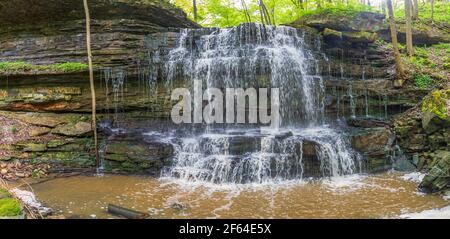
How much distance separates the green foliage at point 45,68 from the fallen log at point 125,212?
6.52m

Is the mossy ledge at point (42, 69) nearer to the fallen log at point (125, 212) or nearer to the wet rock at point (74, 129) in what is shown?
the wet rock at point (74, 129)

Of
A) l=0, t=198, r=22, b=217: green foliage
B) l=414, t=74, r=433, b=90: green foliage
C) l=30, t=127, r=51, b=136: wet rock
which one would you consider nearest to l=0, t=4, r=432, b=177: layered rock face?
l=30, t=127, r=51, b=136: wet rock

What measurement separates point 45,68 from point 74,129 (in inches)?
99.1

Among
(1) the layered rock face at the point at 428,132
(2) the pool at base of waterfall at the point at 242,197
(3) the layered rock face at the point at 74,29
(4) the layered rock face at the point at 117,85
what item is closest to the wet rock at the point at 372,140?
(4) the layered rock face at the point at 117,85

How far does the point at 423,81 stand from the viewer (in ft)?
41.0

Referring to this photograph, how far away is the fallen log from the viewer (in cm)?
630

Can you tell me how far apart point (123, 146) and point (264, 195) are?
16.2 feet

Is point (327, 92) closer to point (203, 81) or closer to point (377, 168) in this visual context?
point (377, 168)

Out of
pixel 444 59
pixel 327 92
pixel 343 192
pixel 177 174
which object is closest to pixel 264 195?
pixel 343 192

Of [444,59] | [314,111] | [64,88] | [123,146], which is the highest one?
[444,59]

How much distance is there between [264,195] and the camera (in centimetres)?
779

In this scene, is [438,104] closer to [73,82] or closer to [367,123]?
[367,123]

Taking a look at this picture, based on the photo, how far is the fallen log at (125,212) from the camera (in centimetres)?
630

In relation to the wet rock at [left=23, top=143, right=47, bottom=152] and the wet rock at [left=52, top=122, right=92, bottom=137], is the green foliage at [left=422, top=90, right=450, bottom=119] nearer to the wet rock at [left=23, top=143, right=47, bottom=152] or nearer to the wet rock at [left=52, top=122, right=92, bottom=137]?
the wet rock at [left=52, top=122, right=92, bottom=137]
